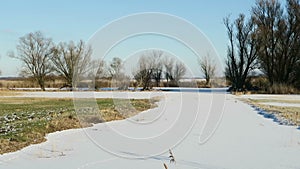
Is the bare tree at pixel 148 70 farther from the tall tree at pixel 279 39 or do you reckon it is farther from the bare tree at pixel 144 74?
the tall tree at pixel 279 39

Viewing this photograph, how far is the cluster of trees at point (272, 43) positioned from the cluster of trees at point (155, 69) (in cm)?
1116

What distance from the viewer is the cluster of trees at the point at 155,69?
2619 centimetres

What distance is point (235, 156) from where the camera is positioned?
646 cm

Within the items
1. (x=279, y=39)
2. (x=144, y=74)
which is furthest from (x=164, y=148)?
(x=279, y=39)

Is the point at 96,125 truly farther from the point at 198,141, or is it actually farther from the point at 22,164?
the point at 22,164

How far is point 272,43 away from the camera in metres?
41.0

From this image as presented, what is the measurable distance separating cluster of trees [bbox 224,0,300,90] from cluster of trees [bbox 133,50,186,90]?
11.2 metres

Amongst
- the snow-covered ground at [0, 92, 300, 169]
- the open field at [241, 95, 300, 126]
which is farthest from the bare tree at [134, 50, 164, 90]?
the snow-covered ground at [0, 92, 300, 169]

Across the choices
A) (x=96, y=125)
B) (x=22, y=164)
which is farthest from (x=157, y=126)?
(x=22, y=164)

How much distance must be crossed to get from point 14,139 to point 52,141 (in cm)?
92

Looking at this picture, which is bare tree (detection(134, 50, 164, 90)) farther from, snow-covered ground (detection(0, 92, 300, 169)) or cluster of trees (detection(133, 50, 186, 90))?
snow-covered ground (detection(0, 92, 300, 169))

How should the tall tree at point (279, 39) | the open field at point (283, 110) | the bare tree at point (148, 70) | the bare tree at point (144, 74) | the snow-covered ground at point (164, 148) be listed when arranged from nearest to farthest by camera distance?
the snow-covered ground at point (164, 148) → the open field at point (283, 110) → the bare tree at point (148, 70) → the bare tree at point (144, 74) → the tall tree at point (279, 39)

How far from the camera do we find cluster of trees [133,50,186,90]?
2619cm

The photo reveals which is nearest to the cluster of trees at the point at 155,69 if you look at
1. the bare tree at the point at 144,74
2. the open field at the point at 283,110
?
the bare tree at the point at 144,74
